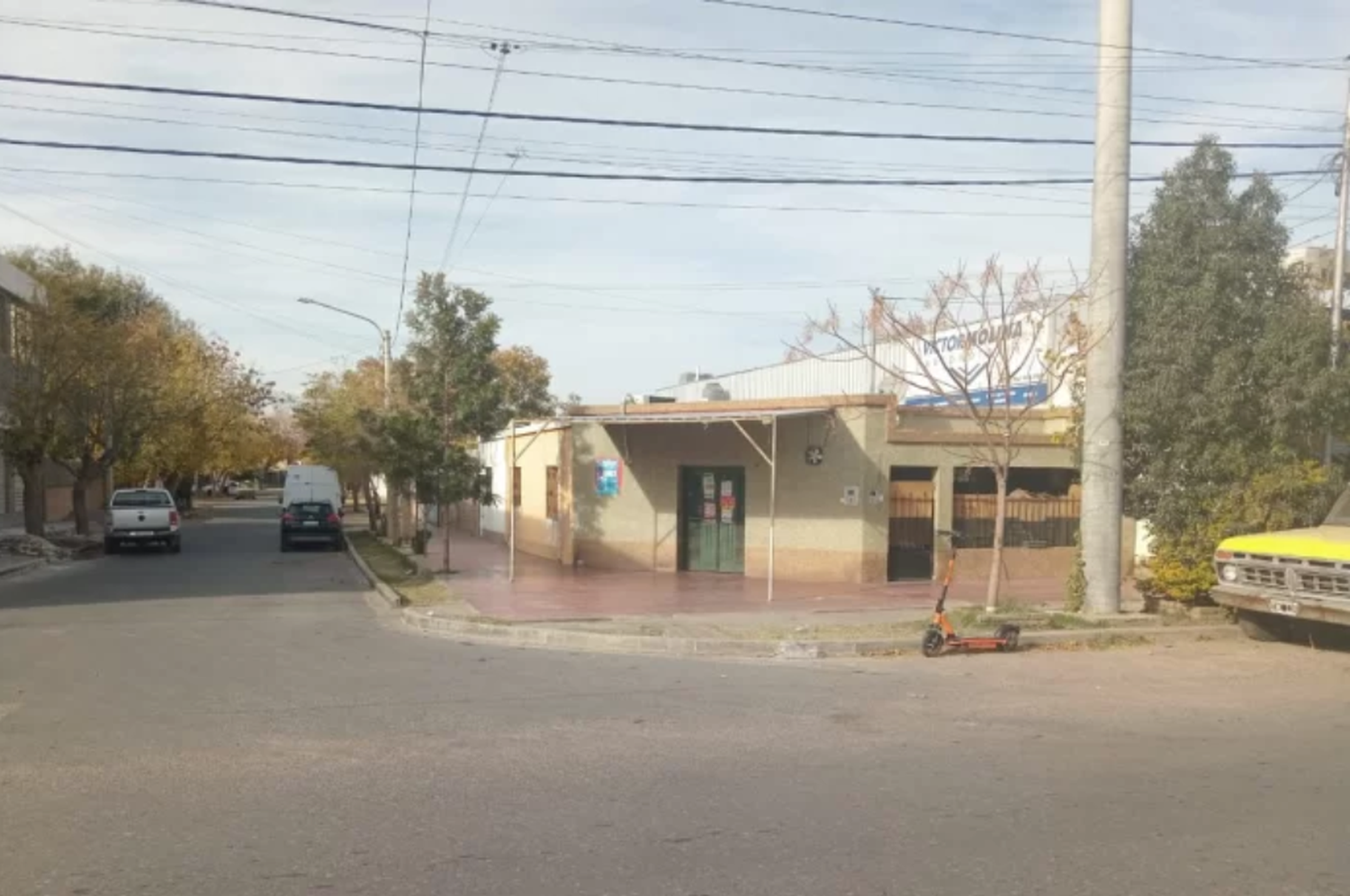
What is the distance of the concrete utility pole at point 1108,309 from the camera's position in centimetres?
1492

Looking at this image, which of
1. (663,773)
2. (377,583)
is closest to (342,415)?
(377,583)

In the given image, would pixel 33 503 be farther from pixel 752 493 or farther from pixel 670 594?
pixel 670 594

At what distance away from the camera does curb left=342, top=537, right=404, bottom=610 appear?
18.0m

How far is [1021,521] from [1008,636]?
351 inches

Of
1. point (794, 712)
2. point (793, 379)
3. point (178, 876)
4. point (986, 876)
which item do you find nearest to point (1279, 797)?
point (986, 876)

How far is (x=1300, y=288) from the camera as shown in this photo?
1540cm

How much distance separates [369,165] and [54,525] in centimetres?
3262

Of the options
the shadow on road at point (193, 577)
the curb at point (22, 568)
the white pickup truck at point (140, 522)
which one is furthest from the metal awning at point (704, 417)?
the white pickup truck at point (140, 522)

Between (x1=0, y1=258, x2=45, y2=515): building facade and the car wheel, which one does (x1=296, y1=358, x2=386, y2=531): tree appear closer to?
(x1=0, y1=258, x2=45, y2=515): building facade

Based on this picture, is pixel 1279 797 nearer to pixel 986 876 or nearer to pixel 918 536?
pixel 986 876

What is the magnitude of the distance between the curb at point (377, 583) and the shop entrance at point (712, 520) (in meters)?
5.52

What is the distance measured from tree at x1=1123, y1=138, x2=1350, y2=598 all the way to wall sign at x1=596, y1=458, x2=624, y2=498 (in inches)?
406

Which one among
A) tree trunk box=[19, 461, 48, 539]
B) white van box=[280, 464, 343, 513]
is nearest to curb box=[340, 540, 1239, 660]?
white van box=[280, 464, 343, 513]

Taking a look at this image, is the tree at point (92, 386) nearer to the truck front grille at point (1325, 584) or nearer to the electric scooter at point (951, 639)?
the electric scooter at point (951, 639)
